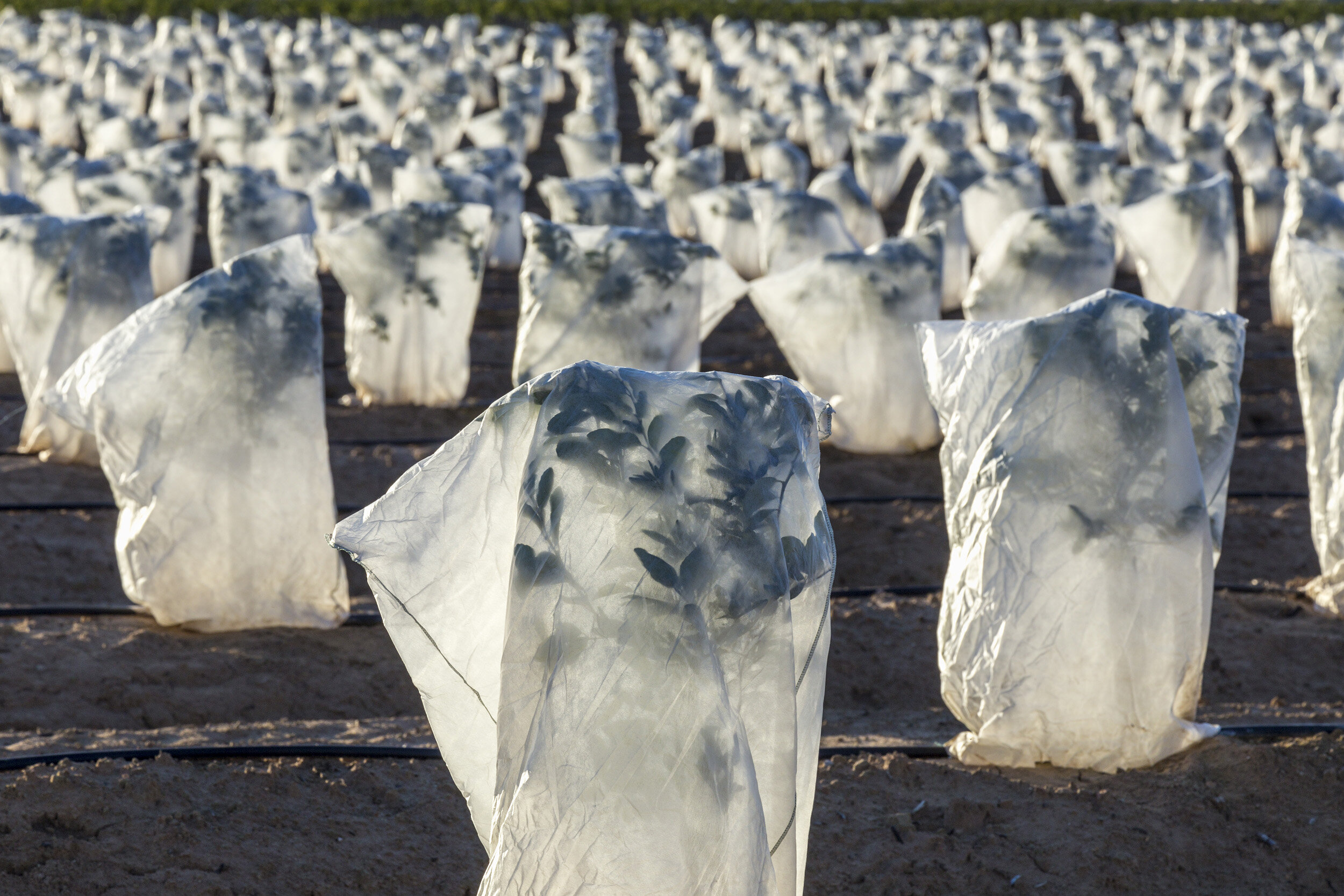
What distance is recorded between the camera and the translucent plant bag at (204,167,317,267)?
A: 27.1ft

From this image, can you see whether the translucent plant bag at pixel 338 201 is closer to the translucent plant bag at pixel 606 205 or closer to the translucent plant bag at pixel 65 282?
the translucent plant bag at pixel 606 205

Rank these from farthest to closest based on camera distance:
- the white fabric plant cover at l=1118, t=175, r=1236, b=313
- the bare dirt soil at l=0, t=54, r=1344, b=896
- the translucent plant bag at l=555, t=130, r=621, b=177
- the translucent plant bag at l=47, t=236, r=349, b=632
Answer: the translucent plant bag at l=555, t=130, r=621, b=177 < the white fabric plant cover at l=1118, t=175, r=1236, b=313 < the translucent plant bag at l=47, t=236, r=349, b=632 < the bare dirt soil at l=0, t=54, r=1344, b=896

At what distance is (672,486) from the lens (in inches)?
90.8

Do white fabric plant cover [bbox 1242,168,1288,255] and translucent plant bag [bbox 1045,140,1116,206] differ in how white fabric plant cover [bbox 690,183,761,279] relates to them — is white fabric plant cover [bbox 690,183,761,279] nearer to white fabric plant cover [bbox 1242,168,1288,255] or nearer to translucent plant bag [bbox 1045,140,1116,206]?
translucent plant bag [bbox 1045,140,1116,206]

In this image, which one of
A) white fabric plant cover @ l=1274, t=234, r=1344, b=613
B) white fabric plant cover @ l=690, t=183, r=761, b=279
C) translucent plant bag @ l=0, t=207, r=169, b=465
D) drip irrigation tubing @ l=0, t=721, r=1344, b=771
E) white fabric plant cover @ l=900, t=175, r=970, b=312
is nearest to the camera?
drip irrigation tubing @ l=0, t=721, r=1344, b=771

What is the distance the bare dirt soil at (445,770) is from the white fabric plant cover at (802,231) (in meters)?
2.79

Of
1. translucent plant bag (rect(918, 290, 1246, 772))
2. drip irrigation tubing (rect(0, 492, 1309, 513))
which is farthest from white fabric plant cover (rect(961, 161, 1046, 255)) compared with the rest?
translucent plant bag (rect(918, 290, 1246, 772))

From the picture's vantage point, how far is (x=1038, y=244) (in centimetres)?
692

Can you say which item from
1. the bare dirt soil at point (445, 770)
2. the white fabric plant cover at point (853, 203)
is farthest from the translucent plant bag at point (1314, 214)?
the white fabric plant cover at point (853, 203)

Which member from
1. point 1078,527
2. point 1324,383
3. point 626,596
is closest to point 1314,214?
point 1324,383

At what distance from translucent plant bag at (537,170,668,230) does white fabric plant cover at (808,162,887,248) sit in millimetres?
2915

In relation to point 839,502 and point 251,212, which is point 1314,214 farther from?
point 251,212

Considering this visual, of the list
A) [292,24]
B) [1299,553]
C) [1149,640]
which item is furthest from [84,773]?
[292,24]

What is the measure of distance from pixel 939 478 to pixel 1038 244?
140cm
